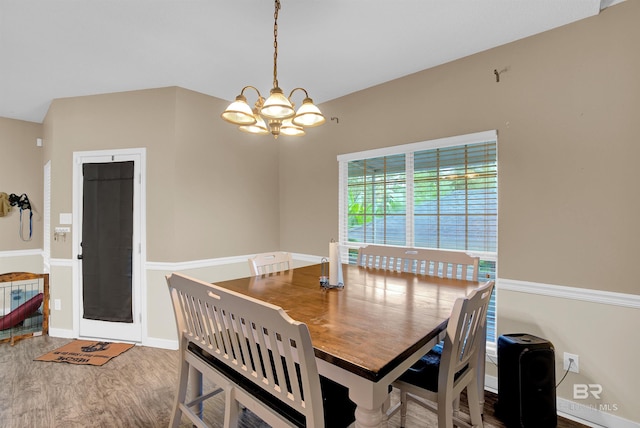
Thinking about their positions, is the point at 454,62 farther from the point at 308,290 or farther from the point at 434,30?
the point at 308,290

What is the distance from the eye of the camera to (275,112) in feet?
5.29

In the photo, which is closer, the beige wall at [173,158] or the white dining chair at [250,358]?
the white dining chair at [250,358]

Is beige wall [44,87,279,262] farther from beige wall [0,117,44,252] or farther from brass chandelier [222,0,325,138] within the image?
brass chandelier [222,0,325,138]

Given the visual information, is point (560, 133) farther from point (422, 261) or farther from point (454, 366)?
point (454, 366)

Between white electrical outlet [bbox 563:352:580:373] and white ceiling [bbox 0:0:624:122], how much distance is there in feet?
7.70

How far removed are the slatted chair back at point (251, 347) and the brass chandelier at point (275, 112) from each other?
96 cm

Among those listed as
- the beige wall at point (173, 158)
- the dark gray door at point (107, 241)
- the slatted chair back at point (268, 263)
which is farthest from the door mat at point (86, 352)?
the slatted chair back at point (268, 263)

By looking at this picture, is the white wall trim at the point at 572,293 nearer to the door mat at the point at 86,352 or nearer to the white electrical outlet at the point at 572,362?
the white electrical outlet at the point at 572,362

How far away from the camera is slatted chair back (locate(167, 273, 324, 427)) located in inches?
38.2

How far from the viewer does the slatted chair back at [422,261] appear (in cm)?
Answer: 212

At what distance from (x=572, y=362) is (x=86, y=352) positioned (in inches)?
168

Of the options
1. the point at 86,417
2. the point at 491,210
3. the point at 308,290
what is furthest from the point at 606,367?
the point at 86,417

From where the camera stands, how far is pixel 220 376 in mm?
1413

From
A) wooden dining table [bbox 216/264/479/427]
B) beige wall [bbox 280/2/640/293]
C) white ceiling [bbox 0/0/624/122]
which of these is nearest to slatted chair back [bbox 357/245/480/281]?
wooden dining table [bbox 216/264/479/427]
